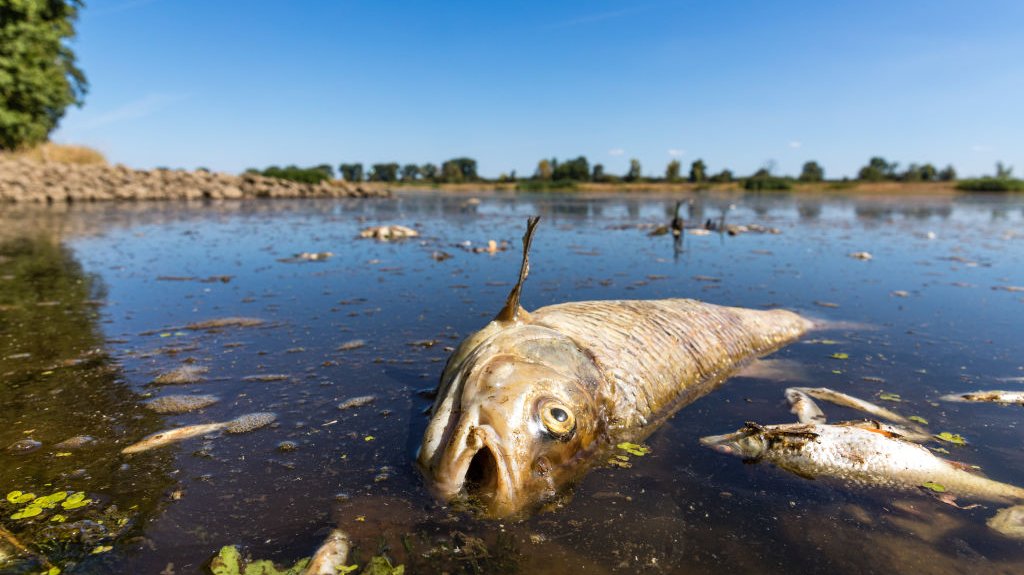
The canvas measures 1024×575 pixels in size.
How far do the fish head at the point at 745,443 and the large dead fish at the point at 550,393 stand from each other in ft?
1.90

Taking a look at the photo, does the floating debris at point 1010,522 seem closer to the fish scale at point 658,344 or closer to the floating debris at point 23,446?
the fish scale at point 658,344

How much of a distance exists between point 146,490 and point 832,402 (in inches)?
225

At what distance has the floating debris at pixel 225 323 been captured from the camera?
716 centimetres

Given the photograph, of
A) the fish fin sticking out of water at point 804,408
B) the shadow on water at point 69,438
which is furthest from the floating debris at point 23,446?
the fish fin sticking out of water at point 804,408

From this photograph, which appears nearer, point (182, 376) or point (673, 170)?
point (182, 376)

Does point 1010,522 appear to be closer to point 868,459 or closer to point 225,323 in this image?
point 868,459

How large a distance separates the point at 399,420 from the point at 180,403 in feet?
6.78

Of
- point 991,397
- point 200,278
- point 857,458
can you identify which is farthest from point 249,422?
point 200,278

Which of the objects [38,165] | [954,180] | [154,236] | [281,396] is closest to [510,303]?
[281,396]

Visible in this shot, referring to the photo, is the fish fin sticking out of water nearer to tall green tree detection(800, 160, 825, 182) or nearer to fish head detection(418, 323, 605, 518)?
fish head detection(418, 323, 605, 518)

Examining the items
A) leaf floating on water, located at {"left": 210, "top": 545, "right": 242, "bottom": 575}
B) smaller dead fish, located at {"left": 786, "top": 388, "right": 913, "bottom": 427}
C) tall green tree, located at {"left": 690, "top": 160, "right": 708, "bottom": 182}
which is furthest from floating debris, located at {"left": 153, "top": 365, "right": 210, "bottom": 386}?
tall green tree, located at {"left": 690, "top": 160, "right": 708, "bottom": 182}

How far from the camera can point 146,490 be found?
3.33 m

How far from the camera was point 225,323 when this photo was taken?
24.1 feet

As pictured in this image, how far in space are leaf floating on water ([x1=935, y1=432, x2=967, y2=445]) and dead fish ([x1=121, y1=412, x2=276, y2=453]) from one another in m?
5.61
